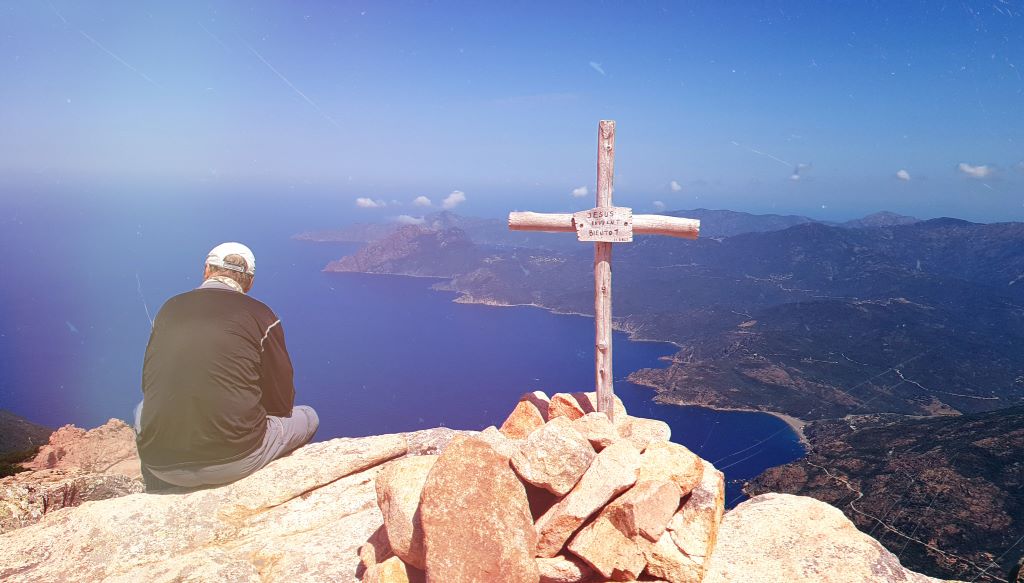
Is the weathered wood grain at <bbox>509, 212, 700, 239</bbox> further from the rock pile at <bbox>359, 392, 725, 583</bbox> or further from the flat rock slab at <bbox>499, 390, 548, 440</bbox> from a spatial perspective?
the rock pile at <bbox>359, 392, 725, 583</bbox>

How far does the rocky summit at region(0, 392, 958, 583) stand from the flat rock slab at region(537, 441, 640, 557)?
1 centimetres

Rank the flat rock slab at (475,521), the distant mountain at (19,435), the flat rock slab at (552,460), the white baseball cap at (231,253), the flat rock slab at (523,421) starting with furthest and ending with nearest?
1. the distant mountain at (19,435)
2. the flat rock slab at (523,421)
3. the white baseball cap at (231,253)
4. the flat rock slab at (552,460)
5. the flat rock slab at (475,521)

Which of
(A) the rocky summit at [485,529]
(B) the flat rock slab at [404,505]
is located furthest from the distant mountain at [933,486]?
(B) the flat rock slab at [404,505]

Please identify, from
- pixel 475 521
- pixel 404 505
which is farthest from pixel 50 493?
pixel 475 521

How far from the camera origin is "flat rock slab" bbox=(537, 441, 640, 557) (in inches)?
183

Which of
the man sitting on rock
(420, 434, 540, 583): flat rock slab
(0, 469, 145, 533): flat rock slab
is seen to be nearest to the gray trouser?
the man sitting on rock

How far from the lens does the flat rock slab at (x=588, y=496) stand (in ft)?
15.2

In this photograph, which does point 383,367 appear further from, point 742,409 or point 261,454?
point 261,454

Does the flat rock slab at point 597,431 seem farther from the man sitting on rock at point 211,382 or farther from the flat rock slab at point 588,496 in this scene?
the man sitting on rock at point 211,382

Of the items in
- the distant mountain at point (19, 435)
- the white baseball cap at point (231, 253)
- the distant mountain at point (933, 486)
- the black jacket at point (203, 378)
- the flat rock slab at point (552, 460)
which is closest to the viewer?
the flat rock slab at point (552, 460)

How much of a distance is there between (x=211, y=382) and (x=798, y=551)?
6.14 metres

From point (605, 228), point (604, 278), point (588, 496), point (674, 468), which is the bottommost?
point (588, 496)

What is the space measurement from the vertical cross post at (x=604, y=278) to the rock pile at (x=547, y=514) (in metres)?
2.59

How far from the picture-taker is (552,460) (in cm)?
496
